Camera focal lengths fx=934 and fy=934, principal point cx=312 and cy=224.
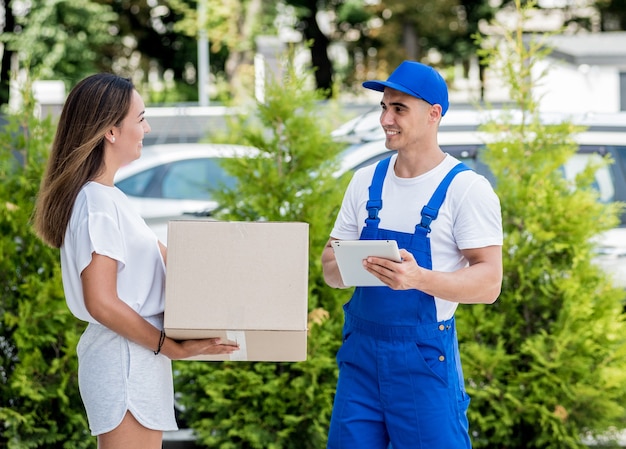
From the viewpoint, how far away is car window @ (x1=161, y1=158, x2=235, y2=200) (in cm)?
928

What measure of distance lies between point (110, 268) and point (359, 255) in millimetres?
721

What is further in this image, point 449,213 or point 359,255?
point 449,213

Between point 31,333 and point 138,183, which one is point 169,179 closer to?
point 138,183

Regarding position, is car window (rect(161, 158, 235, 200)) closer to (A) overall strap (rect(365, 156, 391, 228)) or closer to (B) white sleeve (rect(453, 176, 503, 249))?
(A) overall strap (rect(365, 156, 391, 228))

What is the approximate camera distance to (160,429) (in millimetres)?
2709

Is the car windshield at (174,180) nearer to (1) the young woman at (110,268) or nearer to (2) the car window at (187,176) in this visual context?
(2) the car window at (187,176)

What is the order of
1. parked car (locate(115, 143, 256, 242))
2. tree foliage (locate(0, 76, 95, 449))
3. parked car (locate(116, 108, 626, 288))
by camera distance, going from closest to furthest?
tree foliage (locate(0, 76, 95, 449))
parked car (locate(116, 108, 626, 288))
parked car (locate(115, 143, 256, 242))

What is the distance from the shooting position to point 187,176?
9414mm

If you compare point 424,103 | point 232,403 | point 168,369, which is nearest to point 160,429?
point 168,369

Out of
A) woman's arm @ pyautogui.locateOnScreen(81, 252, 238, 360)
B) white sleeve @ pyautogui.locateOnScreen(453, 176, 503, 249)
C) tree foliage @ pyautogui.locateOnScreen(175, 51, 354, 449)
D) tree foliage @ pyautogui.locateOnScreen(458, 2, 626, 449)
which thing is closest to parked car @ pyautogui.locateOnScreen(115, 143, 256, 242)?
tree foliage @ pyautogui.locateOnScreen(175, 51, 354, 449)

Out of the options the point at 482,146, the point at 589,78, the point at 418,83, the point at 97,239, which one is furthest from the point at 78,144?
the point at 589,78

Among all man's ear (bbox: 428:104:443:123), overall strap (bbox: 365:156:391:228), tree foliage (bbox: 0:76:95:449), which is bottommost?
tree foliage (bbox: 0:76:95:449)

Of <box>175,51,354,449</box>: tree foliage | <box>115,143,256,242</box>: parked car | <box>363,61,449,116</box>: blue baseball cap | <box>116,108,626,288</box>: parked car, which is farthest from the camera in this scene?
<box>115,143,256,242</box>: parked car

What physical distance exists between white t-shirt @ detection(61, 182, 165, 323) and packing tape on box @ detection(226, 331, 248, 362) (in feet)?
0.75
